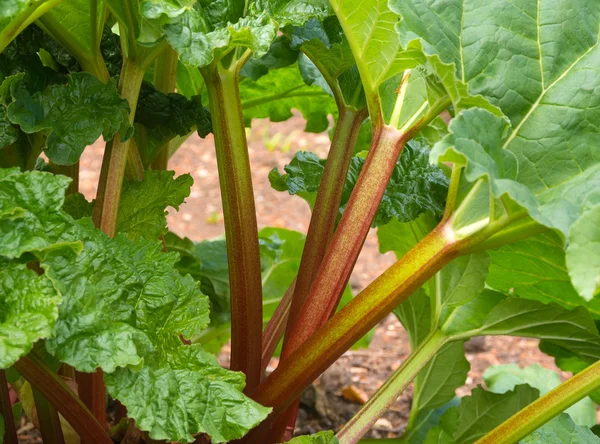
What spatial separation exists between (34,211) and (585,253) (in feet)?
1.73

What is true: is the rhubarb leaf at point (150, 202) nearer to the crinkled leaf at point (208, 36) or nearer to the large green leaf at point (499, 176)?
the crinkled leaf at point (208, 36)

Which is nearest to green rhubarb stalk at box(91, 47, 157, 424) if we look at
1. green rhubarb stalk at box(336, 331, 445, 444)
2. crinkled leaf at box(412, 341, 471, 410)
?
green rhubarb stalk at box(336, 331, 445, 444)

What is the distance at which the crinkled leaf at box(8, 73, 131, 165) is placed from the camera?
1025 mm

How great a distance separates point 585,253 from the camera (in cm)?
77

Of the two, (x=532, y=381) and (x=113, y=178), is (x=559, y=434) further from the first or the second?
(x=532, y=381)

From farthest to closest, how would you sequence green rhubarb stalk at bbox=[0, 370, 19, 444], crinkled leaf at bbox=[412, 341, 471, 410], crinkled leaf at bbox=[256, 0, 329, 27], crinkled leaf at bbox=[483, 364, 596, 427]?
Answer: crinkled leaf at bbox=[483, 364, 596, 427] → crinkled leaf at bbox=[412, 341, 471, 410] → green rhubarb stalk at bbox=[0, 370, 19, 444] → crinkled leaf at bbox=[256, 0, 329, 27]

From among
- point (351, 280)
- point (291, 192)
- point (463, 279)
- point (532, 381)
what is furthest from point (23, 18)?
point (351, 280)

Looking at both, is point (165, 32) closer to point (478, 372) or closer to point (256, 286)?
point (256, 286)

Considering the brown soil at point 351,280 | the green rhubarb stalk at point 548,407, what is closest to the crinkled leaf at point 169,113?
the green rhubarb stalk at point 548,407

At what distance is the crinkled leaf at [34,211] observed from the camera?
82 centimetres

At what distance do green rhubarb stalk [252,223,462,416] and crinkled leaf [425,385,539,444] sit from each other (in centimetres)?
50

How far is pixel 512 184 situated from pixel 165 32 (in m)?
0.39

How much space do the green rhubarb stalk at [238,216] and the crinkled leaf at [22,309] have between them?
0.34 meters

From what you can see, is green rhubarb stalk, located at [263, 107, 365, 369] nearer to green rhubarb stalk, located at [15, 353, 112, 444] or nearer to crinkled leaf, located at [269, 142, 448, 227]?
crinkled leaf, located at [269, 142, 448, 227]
